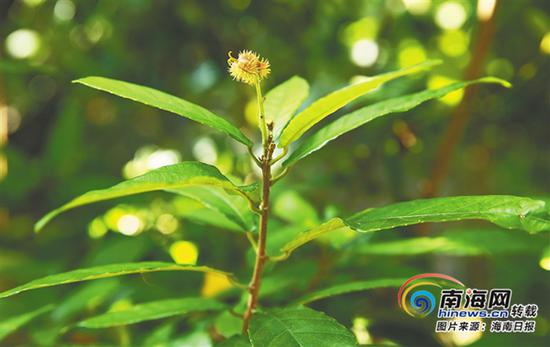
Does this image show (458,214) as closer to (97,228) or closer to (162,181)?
(162,181)

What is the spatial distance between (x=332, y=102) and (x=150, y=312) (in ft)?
1.14

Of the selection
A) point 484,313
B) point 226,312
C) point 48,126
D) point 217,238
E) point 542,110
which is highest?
point 542,110

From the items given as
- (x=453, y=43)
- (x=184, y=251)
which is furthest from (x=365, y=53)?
(x=184, y=251)

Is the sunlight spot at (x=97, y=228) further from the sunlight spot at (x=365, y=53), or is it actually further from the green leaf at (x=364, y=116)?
the green leaf at (x=364, y=116)

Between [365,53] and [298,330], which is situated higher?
[365,53]

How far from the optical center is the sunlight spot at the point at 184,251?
138cm

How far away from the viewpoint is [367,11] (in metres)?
1.52

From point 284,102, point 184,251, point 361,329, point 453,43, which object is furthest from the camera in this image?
point 453,43

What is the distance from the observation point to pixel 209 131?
172 centimetres

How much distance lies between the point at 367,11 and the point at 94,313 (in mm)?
938

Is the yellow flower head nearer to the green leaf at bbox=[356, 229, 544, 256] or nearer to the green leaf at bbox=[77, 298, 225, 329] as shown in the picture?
the green leaf at bbox=[77, 298, 225, 329]

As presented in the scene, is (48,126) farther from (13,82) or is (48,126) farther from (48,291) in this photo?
(48,291)

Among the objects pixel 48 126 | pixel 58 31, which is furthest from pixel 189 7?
pixel 48 126

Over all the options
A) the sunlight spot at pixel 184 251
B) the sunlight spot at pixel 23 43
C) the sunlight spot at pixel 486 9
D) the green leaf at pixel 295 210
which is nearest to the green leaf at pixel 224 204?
the green leaf at pixel 295 210
